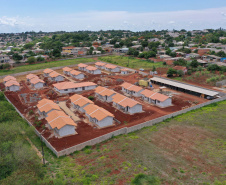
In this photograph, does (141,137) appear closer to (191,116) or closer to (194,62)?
(191,116)

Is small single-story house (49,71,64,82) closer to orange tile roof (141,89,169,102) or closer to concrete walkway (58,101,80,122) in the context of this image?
concrete walkway (58,101,80,122)

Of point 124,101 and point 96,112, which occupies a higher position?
point 124,101

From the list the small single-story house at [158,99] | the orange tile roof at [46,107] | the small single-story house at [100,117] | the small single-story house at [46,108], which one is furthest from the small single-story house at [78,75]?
the small single-story house at [100,117]

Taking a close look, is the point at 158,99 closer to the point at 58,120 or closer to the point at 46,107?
Result: the point at 58,120

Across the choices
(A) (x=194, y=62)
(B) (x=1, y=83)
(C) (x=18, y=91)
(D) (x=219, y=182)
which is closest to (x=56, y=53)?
(B) (x=1, y=83)

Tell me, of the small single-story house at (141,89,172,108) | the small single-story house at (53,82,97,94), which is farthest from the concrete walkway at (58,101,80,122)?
the small single-story house at (141,89,172,108)

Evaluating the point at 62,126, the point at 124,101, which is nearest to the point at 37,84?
the point at 124,101

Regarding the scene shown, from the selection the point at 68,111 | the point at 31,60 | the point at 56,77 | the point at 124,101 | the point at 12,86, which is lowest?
the point at 68,111
